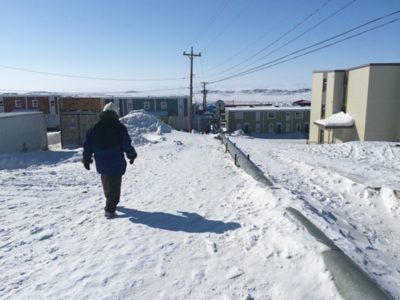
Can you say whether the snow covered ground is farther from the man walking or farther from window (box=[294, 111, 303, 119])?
window (box=[294, 111, 303, 119])

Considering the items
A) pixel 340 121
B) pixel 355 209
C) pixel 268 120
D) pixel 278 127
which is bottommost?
pixel 278 127

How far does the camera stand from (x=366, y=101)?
27.7 metres

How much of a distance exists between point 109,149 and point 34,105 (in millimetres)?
58539

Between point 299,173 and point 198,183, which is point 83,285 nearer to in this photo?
point 198,183

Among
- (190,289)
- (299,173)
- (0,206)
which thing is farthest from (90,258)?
(299,173)

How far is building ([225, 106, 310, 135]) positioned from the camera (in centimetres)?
5262

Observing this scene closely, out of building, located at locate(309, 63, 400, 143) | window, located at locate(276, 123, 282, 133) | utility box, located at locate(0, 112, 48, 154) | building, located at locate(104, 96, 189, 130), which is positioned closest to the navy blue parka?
utility box, located at locate(0, 112, 48, 154)

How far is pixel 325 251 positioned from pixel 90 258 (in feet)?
8.05

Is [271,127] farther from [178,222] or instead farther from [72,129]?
[178,222]

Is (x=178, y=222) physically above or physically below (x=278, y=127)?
above

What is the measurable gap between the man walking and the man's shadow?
41cm

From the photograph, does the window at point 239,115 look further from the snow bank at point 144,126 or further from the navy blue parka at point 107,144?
the navy blue parka at point 107,144

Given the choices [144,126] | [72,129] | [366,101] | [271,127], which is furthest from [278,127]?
[72,129]

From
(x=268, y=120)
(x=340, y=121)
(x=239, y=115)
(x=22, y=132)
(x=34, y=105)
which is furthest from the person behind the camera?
(x=34, y=105)
